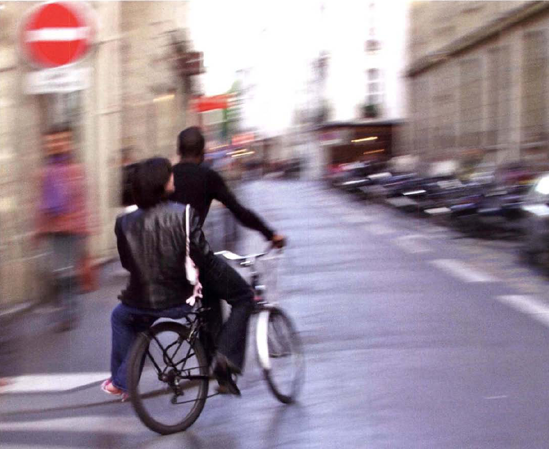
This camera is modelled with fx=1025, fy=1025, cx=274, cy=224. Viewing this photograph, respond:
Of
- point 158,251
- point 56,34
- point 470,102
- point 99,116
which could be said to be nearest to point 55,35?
point 56,34

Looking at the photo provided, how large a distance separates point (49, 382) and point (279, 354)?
5.92 ft

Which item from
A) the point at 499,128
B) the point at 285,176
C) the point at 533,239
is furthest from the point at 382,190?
the point at 285,176

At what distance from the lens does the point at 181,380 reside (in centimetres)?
582

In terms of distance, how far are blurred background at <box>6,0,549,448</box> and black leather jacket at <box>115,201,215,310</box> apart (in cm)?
81

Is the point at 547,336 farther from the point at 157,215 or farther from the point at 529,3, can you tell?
the point at 529,3

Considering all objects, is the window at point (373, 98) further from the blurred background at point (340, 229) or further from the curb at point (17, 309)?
the curb at point (17, 309)

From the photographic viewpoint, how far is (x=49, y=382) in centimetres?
716

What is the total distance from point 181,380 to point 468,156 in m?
20.0

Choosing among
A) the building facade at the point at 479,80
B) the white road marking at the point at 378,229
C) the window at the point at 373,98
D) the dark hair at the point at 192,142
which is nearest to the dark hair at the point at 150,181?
the dark hair at the point at 192,142

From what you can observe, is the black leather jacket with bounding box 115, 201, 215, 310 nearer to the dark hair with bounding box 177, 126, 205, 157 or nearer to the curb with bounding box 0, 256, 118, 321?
the dark hair with bounding box 177, 126, 205, 157

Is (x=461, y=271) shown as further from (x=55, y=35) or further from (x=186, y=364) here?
(x=186, y=364)

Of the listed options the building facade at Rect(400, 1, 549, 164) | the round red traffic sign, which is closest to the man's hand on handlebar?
the round red traffic sign

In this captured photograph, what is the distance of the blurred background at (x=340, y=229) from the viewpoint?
6469mm

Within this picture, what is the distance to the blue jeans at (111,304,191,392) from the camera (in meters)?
5.73
